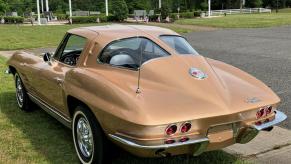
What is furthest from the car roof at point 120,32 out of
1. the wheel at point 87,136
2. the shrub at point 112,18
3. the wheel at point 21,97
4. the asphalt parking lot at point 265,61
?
the shrub at point 112,18

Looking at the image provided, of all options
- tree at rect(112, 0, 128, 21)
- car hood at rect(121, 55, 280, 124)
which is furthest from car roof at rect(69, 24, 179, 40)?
tree at rect(112, 0, 128, 21)

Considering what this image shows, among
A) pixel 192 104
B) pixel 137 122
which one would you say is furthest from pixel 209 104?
pixel 137 122

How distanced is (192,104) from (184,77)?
0.42 metres

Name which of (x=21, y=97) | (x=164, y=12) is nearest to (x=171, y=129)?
(x=21, y=97)

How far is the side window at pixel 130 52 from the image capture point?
466 cm

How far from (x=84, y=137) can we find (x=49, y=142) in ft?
3.42

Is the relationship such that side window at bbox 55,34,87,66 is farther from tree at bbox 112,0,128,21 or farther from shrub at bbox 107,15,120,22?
shrub at bbox 107,15,120,22

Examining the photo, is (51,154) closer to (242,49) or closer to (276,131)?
(276,131)

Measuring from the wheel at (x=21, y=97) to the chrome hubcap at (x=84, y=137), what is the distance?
2.43 metres

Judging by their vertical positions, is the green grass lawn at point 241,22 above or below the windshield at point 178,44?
below

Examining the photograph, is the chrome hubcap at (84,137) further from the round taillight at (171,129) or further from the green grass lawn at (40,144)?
the round taillight at (171,129)

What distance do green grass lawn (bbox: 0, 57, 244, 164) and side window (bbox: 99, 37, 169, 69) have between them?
94 centimetres

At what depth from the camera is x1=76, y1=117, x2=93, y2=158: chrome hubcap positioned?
4595mm

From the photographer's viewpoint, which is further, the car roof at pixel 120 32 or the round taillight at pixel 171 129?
the car roof at pixel 120 32
